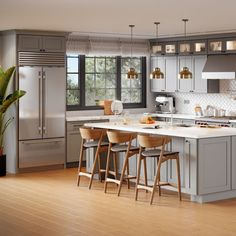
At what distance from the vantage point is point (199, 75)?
11.4 metres

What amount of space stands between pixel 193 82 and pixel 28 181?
3.92m

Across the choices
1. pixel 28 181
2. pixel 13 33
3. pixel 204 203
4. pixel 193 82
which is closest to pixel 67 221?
pixel 204 203

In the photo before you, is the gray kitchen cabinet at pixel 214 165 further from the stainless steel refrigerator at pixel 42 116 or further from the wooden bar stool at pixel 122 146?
the stainless steel refrigerator at pixel 42 116

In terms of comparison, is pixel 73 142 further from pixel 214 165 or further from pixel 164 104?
pixel 214 165

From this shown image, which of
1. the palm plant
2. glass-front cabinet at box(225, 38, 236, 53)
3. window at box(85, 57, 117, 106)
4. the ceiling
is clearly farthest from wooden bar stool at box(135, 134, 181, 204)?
window at box(85, 57, 117, 106)

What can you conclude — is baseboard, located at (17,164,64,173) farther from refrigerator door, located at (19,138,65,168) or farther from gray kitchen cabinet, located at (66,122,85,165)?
gray kitchen cabinet, located at (66,122,85,165)

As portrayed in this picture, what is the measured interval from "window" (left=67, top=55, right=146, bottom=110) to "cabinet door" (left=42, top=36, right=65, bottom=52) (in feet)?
2.32

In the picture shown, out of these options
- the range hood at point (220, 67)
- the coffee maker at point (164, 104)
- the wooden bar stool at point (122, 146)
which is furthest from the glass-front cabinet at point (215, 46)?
the wooden bar stool at point (122, 146)

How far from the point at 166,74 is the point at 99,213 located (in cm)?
548

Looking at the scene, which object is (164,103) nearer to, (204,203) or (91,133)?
(91,133)

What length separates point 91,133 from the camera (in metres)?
8.94

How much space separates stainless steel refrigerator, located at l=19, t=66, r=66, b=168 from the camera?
10344 millimetres

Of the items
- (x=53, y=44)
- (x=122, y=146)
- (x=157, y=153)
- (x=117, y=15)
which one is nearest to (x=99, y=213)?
(x=157, y=153)

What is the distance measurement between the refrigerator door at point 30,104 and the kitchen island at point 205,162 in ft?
9.18
